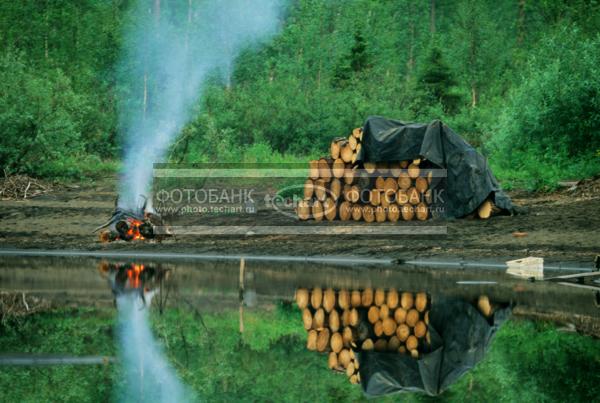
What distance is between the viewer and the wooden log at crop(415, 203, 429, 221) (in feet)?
92.5

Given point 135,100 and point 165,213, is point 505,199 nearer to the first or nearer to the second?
point 165,213

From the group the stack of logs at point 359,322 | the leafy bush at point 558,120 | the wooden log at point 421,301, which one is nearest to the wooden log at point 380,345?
the stack of logs at point 359,322

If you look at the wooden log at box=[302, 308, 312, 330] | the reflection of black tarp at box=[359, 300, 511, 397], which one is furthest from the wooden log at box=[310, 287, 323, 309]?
the reflection of black tarp at box=[359, 300, 511, 397]

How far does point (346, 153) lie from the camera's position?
97.0 feet

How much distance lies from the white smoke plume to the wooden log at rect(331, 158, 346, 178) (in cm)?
727

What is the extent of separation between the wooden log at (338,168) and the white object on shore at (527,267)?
815 cm

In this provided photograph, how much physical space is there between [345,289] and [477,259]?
5478mm

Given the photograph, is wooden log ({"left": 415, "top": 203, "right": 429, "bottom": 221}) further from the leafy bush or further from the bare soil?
the leafy bush

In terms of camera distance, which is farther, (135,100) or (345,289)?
(135,100)

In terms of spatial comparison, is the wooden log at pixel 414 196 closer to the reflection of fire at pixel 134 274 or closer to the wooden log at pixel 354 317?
the reflection of fire at pixel 134 274

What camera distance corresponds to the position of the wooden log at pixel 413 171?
93.1 feet

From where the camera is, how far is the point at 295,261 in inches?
962

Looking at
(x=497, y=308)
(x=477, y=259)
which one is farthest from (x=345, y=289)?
(x=477, y=259)

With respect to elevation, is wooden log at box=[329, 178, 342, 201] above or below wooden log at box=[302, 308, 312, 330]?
above
